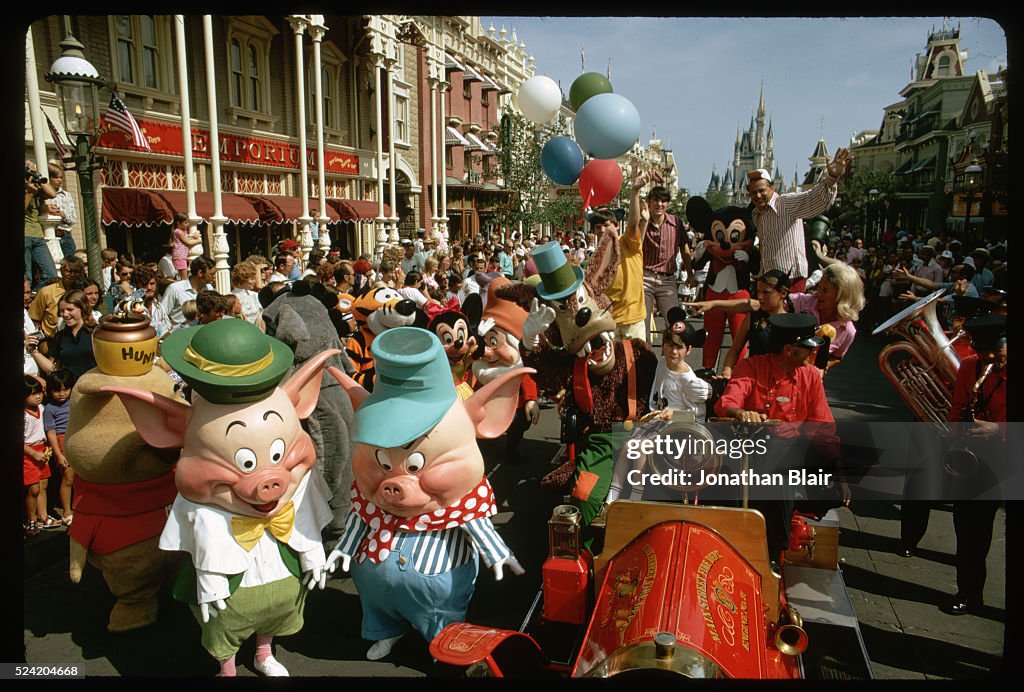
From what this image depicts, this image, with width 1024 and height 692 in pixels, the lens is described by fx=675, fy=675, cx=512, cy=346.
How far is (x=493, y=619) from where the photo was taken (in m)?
3.46

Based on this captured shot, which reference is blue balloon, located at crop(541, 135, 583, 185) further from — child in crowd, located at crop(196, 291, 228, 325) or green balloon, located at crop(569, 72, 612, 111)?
child in crowd, located at crop(196, 291, 228, 325)

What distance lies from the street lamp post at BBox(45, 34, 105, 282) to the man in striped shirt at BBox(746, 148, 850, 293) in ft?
15.2

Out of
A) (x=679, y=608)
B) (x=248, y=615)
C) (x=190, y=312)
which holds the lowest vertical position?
(x=248, y=615)

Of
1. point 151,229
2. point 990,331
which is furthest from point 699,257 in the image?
point 151,229

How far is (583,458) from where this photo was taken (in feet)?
12.2

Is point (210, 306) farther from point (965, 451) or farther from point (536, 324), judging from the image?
point (965, 451)

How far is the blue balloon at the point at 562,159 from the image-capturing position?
18.5ft

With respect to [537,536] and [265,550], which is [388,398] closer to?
[265,550]

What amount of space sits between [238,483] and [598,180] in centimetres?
368

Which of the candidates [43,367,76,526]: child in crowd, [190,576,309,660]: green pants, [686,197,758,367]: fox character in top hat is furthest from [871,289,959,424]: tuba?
[43,367,76,526]: child in crowd

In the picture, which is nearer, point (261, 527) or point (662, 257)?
point (261, 527)

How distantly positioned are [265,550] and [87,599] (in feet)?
4.62

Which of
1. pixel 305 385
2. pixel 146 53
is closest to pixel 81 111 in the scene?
pixel 305 385

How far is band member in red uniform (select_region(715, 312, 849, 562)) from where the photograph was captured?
10.6 feet
